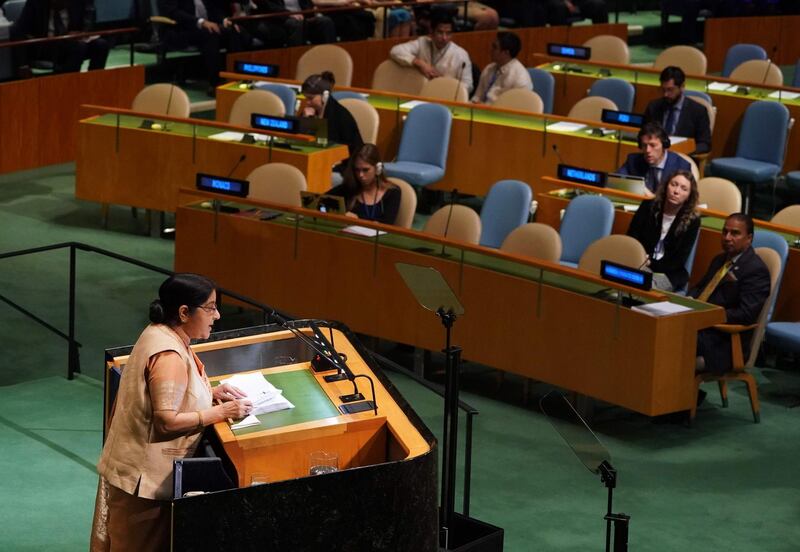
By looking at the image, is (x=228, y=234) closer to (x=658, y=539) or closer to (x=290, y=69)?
(x=658, y=539)

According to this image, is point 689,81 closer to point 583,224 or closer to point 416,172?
point 416,172

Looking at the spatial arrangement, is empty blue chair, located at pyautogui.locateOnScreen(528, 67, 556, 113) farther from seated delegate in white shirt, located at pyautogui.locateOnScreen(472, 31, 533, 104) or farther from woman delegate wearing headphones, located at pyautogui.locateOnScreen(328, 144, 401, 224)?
woman delegate wearing headphones, located at pyautogui.locateOnScreen(328, 144, 401, 224)

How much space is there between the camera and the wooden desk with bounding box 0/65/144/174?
11.3 metres

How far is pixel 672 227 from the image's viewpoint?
317 inches

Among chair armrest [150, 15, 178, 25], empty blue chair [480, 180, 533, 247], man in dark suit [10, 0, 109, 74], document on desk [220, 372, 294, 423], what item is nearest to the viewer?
document on desk [220, 372, 294, 423]

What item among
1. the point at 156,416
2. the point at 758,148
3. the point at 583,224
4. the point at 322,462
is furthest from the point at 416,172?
the point at 156,416

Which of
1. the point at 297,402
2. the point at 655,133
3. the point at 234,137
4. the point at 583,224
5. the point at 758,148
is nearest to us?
the point at 297,402

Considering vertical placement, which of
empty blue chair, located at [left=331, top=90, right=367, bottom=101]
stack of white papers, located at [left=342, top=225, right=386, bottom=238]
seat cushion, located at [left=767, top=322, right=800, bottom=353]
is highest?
empty blue chair, located at [left=331, top=90, right=367, bottom=101]

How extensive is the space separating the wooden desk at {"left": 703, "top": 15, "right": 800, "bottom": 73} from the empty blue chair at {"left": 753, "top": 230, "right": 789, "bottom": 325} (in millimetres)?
7812

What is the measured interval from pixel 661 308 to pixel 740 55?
7.23m

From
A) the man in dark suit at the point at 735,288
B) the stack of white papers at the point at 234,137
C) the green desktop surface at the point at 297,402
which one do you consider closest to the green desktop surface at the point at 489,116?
the stack of white papers at the point at 234,137

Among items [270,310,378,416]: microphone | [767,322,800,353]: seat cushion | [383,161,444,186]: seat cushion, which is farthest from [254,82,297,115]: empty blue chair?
[270,310,378,416]: microphone

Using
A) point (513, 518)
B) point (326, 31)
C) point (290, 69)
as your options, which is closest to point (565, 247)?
point (513, 518)

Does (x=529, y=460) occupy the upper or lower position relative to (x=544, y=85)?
lower
